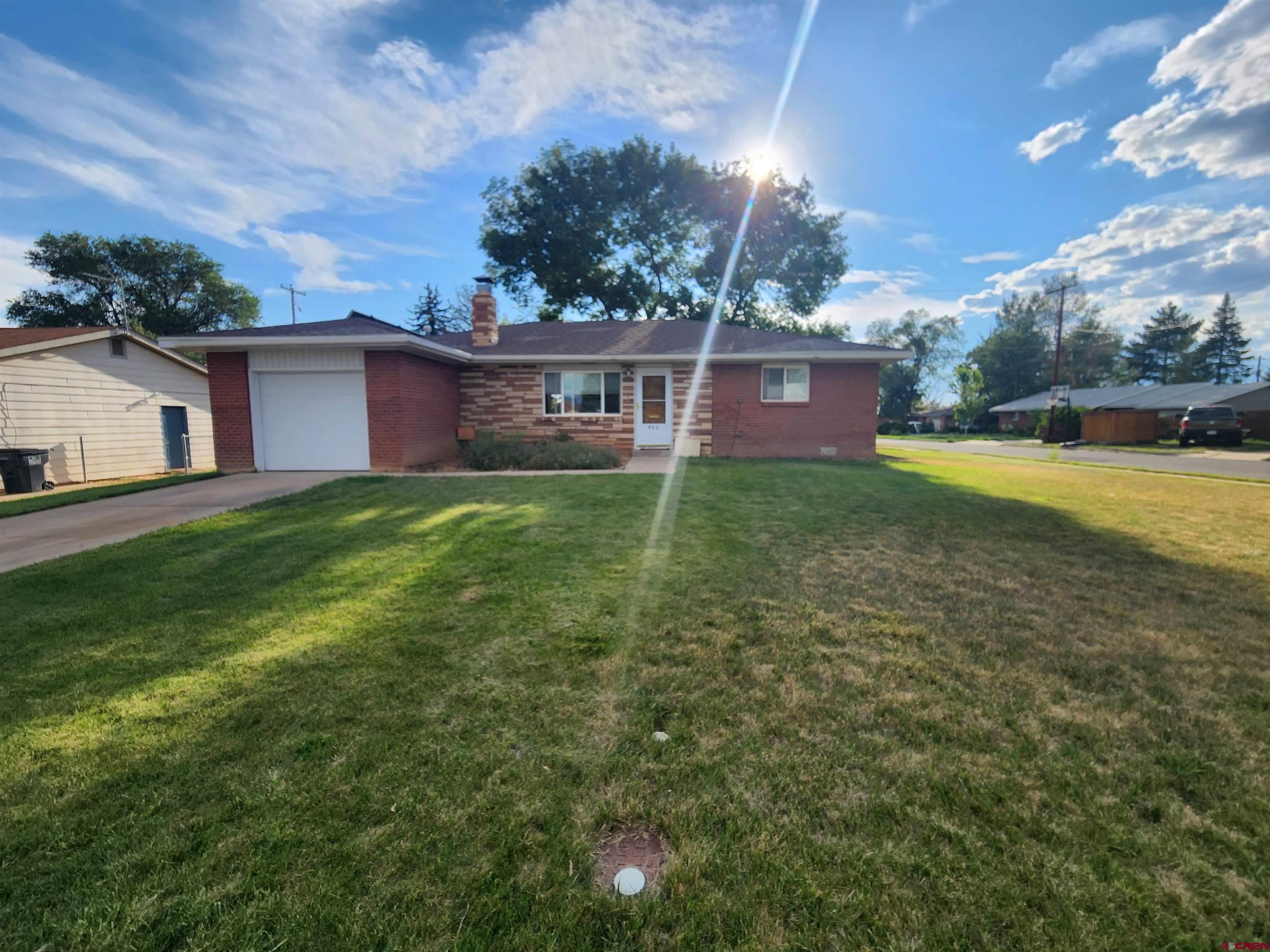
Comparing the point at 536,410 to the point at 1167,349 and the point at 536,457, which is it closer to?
the point at 536,457

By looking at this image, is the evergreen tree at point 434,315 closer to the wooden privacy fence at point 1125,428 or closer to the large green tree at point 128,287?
the large green tree at point 128,287

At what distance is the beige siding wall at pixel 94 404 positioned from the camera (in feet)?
35.4

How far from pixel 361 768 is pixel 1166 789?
9.98ft

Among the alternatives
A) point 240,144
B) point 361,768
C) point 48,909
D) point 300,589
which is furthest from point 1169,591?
point 240,144

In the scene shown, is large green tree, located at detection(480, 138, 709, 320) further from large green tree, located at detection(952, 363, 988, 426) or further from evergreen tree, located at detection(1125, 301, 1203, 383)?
evergreen tree, located at detection(1125, 301, 1203, 383)

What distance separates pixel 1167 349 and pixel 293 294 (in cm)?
8374

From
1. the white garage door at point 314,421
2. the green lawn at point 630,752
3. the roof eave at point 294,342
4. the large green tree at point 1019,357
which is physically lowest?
the green lawn at point 630,752

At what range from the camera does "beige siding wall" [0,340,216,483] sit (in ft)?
35.4

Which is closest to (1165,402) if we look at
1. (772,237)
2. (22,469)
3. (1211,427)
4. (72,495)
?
(1211,427)

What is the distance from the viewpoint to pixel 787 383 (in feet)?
46.1

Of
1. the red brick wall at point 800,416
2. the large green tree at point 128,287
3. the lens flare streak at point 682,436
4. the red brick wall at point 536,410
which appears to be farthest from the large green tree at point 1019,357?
the large green tree at point 128,287

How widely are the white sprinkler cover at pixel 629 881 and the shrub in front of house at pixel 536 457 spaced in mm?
9534

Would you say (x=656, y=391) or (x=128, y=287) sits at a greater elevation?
(x=128, y=287)

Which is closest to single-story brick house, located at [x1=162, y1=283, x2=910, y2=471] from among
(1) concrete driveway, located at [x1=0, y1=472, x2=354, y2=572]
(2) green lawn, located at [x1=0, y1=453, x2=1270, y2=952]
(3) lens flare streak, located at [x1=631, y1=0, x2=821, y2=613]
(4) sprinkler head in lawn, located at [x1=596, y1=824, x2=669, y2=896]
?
(3) lens flare streak, located at [x1=631, y1=0, x2=821, y2=613]
